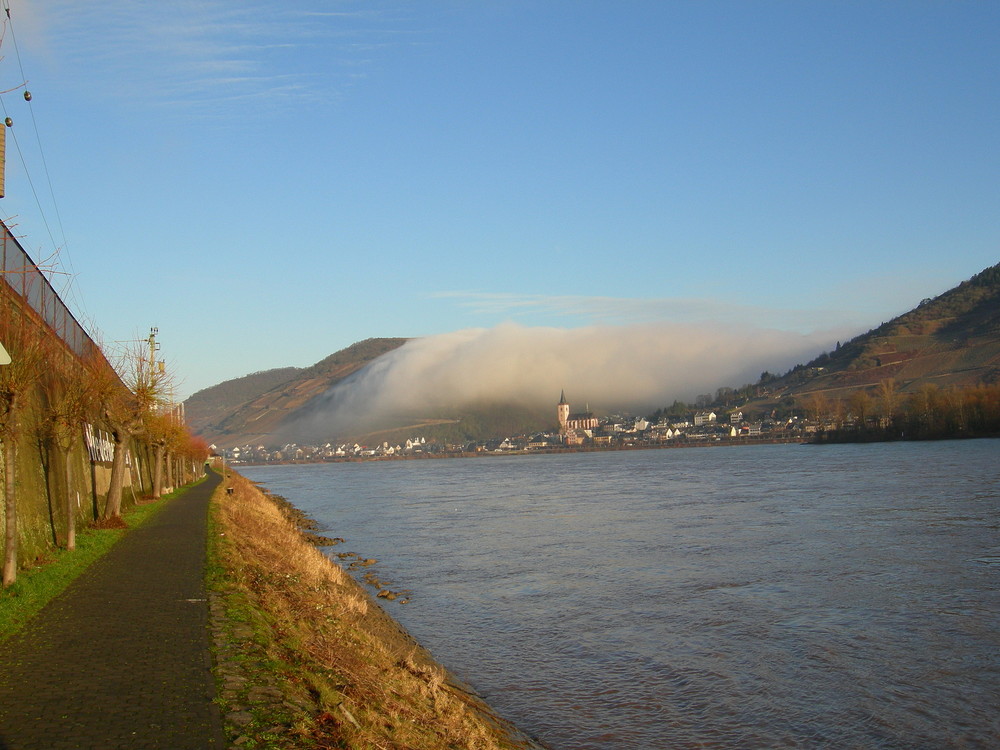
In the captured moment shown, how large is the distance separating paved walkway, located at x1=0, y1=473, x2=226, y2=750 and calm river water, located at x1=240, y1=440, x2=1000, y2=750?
177 inches

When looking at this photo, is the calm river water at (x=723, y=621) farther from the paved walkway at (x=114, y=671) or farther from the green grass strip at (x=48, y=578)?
the green grass strip at (x=48, y=578)

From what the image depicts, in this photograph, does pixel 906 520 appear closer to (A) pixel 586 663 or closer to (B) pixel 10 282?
(A) pixel 586 663

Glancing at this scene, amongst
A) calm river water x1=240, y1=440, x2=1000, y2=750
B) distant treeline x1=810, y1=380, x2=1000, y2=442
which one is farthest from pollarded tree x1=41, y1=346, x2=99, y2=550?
distant treeline x1=810, y1=380, x2=1000, y2=442

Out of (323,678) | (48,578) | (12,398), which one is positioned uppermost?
(12,398)

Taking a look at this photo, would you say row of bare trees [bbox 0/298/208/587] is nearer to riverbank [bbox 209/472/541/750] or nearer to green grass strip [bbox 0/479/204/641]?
green grass strip [bbox 0/479/204/641]

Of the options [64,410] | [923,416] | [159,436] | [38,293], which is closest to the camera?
[64,410]

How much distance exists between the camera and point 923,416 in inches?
5103

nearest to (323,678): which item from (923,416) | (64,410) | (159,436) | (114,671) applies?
(114,671)

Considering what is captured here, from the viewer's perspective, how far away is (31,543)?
16.8 metres

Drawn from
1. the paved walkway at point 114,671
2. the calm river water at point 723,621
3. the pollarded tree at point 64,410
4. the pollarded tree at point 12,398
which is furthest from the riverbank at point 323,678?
the pollarded tree at point 64,410

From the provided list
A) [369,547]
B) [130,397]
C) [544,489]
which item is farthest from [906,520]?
[544,489]

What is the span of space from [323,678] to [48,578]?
26.8 ft

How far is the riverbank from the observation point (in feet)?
25.1

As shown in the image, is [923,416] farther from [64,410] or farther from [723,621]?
[64,410]
